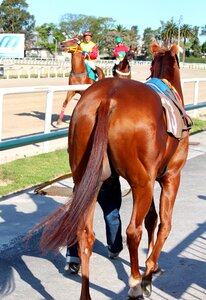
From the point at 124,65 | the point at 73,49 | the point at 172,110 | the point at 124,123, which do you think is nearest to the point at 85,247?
the point at 124,123

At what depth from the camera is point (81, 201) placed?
4.18m

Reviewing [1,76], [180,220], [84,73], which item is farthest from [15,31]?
[180,220]

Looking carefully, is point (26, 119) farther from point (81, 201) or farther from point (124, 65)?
point (81, 201)

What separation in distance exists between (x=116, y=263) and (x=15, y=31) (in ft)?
405

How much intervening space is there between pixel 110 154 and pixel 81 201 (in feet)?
1.40

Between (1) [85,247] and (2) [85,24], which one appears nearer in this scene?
(1) [85,247]

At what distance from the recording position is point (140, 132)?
4.24m

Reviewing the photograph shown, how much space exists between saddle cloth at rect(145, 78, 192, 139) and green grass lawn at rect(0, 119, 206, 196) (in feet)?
10.5

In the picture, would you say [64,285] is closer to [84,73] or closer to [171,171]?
[171,171]

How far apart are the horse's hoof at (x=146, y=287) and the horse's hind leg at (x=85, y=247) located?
1.92 feet

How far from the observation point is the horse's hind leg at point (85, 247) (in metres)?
4.29

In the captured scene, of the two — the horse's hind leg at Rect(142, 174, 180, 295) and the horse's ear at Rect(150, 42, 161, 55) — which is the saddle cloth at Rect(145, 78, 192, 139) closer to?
the horse's hind leg at Rect(142, 174, 180, 295)

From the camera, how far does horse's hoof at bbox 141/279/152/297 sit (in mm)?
4691

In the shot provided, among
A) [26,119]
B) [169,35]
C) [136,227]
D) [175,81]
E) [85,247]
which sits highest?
[169,35]
